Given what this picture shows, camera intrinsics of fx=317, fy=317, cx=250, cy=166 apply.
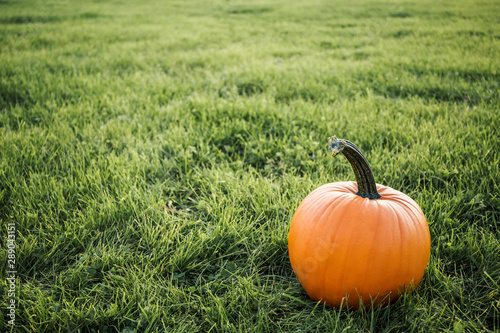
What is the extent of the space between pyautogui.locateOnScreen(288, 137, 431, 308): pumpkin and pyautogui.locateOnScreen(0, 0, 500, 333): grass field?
0.44 feet

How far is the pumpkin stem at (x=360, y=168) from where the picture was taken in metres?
1.51

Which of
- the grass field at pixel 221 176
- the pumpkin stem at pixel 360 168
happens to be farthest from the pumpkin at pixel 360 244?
the grass field at pixel 221 176

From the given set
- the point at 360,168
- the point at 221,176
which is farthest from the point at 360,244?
the point at 221,176

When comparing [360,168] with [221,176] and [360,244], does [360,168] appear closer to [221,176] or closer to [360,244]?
[360,244]

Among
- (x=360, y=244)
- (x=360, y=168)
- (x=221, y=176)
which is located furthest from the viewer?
(x=221, y=176)

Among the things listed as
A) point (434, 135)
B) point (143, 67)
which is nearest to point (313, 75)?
point (434, 135)

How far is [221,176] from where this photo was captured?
2.61m

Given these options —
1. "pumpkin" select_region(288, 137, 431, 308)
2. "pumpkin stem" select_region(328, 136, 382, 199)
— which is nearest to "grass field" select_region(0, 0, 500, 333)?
"pumpkin" select_region(288, 137, 431, 308)

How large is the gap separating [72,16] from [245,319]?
13.0 metres

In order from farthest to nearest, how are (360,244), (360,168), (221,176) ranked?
(221,176) → (360,168) → (360,244)

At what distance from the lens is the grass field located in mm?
1642

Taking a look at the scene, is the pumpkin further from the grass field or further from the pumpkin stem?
the grass field

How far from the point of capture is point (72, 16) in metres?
11.2

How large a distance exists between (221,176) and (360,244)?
4.53ft
